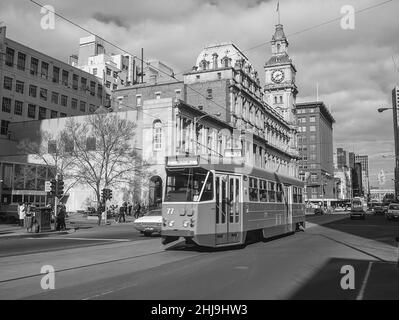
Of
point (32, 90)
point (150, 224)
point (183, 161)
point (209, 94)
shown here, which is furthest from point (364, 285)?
point (32, 90)

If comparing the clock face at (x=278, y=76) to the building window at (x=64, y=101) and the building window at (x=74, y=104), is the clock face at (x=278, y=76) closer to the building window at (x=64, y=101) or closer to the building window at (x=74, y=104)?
the building window at (x=74, y=104)

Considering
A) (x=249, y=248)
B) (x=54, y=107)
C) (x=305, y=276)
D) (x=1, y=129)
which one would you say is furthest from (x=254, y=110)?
(x=305, y=276)

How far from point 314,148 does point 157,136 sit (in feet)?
347

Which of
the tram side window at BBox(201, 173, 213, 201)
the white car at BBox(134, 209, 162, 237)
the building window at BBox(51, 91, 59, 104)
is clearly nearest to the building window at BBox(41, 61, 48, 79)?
the building window at BBox(51, 91, 59, 104)

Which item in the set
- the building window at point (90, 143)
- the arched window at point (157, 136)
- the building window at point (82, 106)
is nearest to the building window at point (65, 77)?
the building window at point (82, 106)

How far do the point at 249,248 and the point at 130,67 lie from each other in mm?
92976

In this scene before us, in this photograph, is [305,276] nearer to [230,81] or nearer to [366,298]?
[366,298]

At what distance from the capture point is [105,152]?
4572 centimetres

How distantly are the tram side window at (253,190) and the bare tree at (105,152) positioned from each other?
96.6 feet

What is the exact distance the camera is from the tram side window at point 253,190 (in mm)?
17125

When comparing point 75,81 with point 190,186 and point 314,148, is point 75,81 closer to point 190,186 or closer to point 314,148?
point 190,186

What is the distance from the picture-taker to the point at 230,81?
70125 millimetres

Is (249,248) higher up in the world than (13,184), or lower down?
lower down

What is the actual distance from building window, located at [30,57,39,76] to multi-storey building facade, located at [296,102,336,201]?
95150 mm
